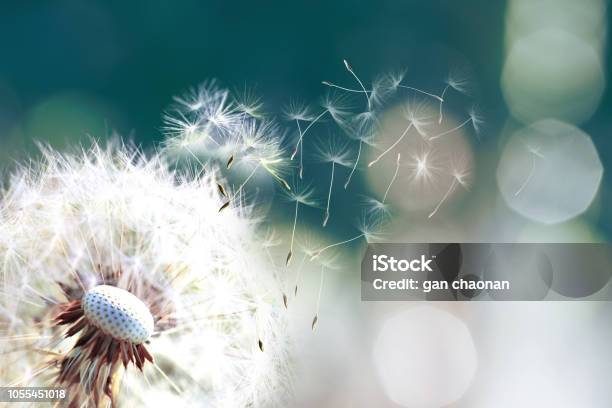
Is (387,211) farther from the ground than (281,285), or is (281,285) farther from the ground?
(387,211)

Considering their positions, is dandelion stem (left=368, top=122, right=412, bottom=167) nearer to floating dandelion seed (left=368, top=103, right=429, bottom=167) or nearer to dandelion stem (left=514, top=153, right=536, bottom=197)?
floating dandelion seed (left=368, top=103, right=429, bottom=167)

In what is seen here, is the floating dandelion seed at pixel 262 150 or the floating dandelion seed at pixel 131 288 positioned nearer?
the floating dandelion seed at pixel 131 288

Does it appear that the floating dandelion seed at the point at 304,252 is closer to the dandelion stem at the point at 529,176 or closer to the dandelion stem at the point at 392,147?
the dandelion stem at the point at 392,147

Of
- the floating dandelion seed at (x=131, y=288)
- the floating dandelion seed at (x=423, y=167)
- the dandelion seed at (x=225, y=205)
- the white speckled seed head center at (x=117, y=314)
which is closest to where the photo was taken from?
the white speckled seed head center at (x=117, y=314)

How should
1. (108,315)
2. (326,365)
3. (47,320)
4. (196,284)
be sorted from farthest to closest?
(326,365)
(196,284)
(47,320)
(108,315)

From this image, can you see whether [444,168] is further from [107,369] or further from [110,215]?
[107,369]

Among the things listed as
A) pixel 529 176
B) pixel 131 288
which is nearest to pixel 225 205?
pixel 131 288

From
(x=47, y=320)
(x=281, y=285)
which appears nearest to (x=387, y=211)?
(x=281, y=285)

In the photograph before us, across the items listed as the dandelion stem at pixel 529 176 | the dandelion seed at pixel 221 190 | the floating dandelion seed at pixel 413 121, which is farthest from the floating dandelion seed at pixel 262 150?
the dandelion stem at pixel 529 176
